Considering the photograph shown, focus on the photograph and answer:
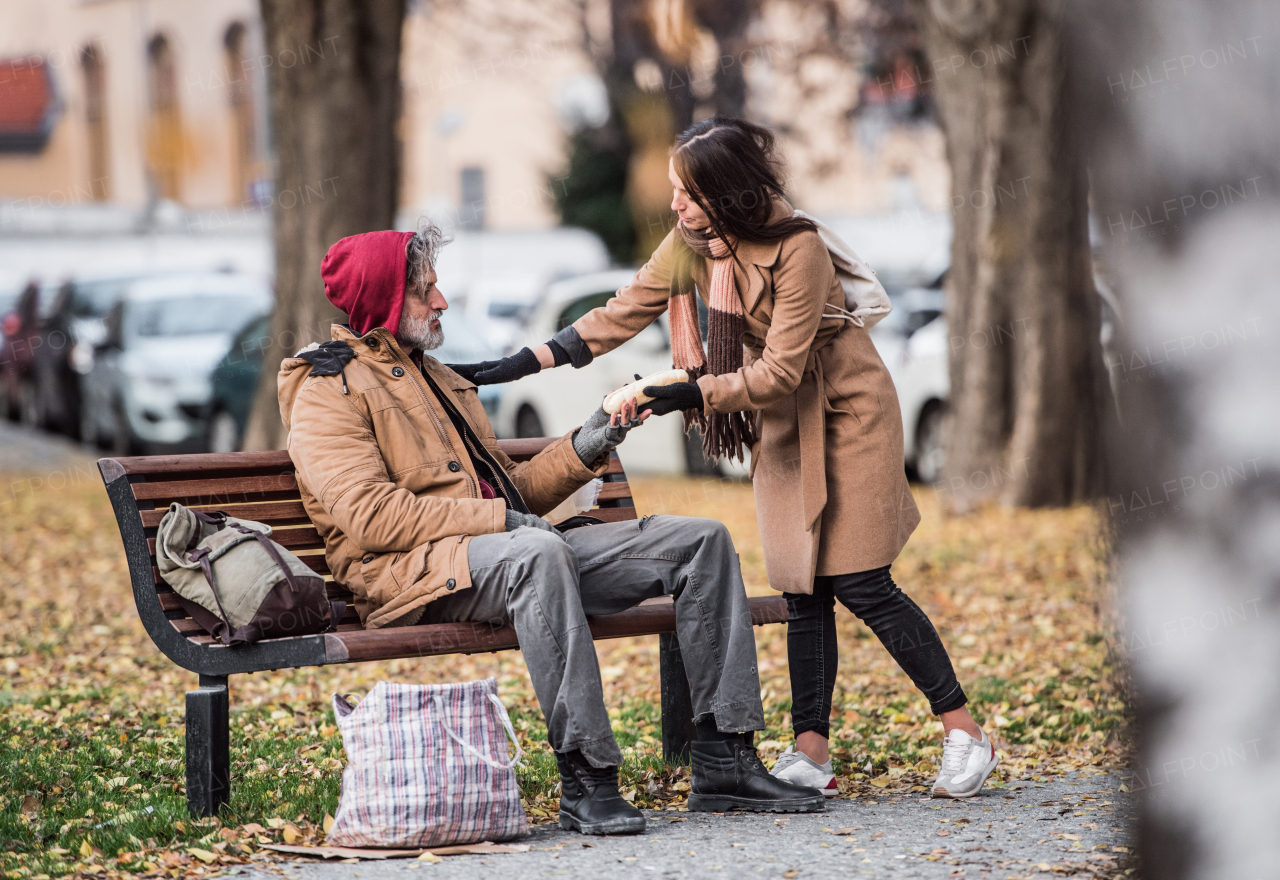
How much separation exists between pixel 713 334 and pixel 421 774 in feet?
4.55

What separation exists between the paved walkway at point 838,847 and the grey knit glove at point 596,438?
988mm

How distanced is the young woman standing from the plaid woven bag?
2.89ft

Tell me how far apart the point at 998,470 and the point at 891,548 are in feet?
23.0

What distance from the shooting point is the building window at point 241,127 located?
4456cm

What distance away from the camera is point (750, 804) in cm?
421

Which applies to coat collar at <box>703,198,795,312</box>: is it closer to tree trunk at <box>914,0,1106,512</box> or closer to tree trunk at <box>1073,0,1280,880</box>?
tree trunk at <box>1073,0,1280,880</box>

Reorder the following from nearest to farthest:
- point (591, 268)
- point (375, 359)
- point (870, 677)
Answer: point (375, 359) < point (870, 677) < point (591, 268)

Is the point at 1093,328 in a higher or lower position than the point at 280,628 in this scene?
higher

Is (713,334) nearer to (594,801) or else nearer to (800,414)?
(800,414)

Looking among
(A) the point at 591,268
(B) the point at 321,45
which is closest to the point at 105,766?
(B) the point at 321,45

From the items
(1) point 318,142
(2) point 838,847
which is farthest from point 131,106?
(2) point 838,847

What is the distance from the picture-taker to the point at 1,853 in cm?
383

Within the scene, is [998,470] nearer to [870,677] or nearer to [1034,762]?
[870,677]

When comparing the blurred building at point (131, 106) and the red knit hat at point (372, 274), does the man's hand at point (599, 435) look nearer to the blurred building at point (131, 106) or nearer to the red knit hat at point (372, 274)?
the red knit hat at point (372, 274)
